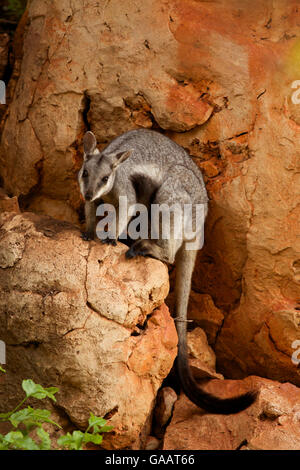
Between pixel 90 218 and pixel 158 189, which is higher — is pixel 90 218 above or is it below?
below

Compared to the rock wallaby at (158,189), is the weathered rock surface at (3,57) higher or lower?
higher

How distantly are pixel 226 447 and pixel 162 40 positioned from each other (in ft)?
12.4

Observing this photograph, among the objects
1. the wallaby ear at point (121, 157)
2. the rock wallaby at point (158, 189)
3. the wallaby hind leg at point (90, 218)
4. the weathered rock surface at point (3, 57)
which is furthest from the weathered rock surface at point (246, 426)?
the weathered rock surface at point (3, 57)

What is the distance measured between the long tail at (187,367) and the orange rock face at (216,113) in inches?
15.8

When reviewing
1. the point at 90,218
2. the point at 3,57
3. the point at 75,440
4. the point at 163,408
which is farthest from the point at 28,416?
the point at 3,57

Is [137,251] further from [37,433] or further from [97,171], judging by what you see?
[37,433]

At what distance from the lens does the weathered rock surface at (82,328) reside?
4.08 m

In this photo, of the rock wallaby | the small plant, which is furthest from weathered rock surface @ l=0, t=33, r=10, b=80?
the small plant

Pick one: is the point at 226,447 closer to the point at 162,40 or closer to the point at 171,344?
the point at 171,344

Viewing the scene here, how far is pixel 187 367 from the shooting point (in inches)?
191

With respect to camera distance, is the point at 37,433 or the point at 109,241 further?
the point at 109,241

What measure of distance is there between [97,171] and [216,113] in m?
1.42

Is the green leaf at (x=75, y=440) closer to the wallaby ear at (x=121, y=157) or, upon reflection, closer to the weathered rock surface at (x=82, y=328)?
the weathered rock surface at (x=82, y=328)
